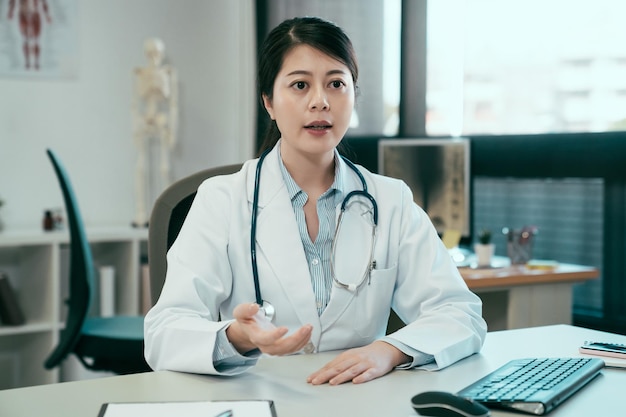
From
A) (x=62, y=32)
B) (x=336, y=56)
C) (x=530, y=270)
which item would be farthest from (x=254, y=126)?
(x=336, y=56)

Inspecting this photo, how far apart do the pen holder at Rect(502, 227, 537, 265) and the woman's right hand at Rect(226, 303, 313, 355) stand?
5.34 feet

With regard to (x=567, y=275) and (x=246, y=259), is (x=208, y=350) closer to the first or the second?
(x=246, y=259)

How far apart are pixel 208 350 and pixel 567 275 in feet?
5.18

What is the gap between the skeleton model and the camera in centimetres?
375

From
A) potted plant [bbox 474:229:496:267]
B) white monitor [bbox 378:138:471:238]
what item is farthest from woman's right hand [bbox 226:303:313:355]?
white monitor [bbox 378:138:471:238]

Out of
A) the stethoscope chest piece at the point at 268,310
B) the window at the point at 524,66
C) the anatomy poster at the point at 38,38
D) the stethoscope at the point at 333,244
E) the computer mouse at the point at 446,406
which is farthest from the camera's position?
the anatomy poster at the point at 38,38

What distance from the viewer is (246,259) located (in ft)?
4.94

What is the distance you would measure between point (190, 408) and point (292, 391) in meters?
0.16

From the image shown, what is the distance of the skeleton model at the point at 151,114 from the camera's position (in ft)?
12.3

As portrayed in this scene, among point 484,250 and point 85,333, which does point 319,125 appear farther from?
point 85,333

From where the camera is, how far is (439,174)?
2832mm

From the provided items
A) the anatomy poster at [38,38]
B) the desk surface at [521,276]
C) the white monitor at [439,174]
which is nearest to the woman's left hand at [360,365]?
the desk surface at [521,276]

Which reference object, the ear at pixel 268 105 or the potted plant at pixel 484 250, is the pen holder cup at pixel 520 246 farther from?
the ear at pixel 268 105

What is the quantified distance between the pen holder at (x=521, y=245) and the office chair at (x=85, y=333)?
127cm
